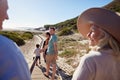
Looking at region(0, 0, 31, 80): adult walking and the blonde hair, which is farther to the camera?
the blonde hair

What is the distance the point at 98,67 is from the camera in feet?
9.21

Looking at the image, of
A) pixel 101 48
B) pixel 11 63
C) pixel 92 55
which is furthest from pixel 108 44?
pixel 11 63

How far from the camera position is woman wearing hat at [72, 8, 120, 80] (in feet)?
9.09

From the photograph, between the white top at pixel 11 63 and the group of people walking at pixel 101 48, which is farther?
the group of people walking at pixel 101 48

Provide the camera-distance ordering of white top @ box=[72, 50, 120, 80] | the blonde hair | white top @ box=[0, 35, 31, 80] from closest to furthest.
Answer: white top @ box=[0, 35, 31, 80]
white top @ box=[72, 50, 120, 80]
the blonde hair

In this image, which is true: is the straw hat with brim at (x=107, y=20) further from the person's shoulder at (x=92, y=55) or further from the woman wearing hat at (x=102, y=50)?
the person's shoulder at (x=92, y=55)

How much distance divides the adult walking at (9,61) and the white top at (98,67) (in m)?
0.72


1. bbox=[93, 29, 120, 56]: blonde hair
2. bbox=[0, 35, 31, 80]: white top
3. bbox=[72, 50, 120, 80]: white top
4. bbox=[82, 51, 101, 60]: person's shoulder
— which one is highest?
bbox=[0, 35, 31, 80]: white top

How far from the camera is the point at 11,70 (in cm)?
193

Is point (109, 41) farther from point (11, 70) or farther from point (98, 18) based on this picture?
point (11, 70)

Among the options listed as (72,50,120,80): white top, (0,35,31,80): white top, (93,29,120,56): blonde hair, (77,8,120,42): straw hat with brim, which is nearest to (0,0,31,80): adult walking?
(0,35,31,80): white top

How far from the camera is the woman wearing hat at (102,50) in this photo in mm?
2771

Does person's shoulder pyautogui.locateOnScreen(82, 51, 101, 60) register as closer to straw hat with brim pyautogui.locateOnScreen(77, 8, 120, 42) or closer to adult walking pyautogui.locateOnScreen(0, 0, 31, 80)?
straw hat with brim pyautogui.locateOnScreen(77, 8, 120, 42)

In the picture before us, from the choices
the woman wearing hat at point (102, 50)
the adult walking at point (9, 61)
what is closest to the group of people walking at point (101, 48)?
the woman wearing hat at point (102, 50)
